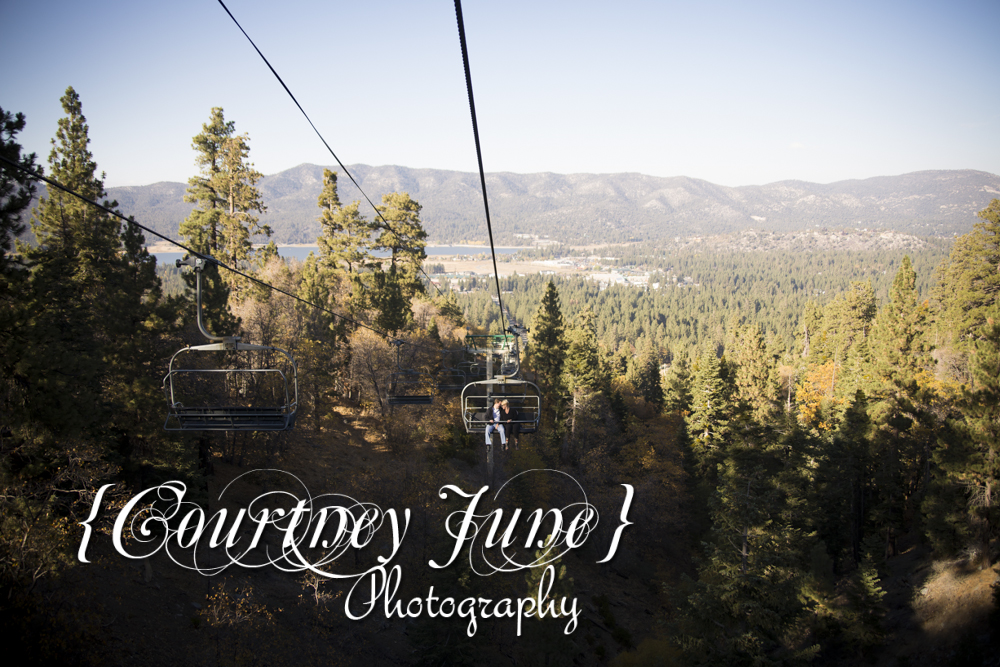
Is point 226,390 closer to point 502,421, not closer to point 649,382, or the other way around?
point 502,421

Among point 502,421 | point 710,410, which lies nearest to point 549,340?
point 710,410

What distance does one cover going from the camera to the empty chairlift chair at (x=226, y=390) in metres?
10.0

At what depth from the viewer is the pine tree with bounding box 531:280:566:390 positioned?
148 feet

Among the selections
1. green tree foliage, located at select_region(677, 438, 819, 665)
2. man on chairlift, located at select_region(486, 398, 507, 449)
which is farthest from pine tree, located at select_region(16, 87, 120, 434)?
green tree foliage, located at select_region(677, 438, 819, 665)

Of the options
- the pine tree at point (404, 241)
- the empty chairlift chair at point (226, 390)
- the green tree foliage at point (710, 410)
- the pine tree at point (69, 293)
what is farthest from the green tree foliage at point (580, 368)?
the pine tree at point (69, 293)

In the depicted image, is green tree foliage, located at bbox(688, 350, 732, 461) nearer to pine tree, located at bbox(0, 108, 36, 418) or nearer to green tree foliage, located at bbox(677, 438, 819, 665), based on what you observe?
green tree foliage, located at bbox(677, 438, 819, 665)

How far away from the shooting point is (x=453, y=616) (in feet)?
66.3

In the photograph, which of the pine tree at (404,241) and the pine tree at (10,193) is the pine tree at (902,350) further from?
the pine tree at (10,193)

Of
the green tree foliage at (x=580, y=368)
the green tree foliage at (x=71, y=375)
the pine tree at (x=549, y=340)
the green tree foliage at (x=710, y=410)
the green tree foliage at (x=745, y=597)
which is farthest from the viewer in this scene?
the pine tree at (x=549, y=340)

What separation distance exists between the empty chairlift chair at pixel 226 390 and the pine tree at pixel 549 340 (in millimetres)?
23039

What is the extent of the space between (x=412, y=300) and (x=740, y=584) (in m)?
31.6

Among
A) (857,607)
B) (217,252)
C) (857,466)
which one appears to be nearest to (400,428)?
(217,252)

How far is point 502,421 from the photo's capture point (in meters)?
13.2

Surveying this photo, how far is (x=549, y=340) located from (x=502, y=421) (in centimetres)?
3257
